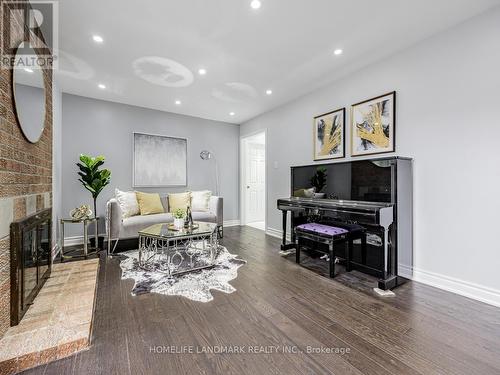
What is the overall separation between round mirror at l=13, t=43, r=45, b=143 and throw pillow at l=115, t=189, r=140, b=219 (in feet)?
5.55

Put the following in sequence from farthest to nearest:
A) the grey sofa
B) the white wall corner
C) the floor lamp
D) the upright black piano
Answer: the white wall corner, the floor lamp, the grey sofa, the upright black piano

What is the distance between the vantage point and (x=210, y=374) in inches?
48.1

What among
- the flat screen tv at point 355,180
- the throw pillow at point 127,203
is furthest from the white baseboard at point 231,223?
the flat screen tv at point 355,180

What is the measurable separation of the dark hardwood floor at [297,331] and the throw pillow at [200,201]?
2.13 metres

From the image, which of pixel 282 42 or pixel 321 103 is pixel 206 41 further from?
pixel 321 103

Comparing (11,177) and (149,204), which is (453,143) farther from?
(149,204)

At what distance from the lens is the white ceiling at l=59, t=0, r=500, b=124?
1.94 m

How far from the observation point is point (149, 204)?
13.0 ft

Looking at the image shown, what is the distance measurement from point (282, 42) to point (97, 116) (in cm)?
342

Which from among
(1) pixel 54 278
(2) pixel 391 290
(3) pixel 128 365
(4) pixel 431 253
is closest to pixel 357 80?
(4) pixel 431 253

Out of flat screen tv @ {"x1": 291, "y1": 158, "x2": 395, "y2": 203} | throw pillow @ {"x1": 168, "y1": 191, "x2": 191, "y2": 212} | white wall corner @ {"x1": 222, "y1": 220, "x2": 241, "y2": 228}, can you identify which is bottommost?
white wall corner @ {"x1": 222, "y1": 220, "x2": 241, "y2": 228}

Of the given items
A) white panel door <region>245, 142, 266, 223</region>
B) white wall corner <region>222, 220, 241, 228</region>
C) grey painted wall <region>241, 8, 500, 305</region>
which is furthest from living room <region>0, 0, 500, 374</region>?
white panel door <region>245, 142, 266, 223</region>

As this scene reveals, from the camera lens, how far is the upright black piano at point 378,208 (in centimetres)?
227

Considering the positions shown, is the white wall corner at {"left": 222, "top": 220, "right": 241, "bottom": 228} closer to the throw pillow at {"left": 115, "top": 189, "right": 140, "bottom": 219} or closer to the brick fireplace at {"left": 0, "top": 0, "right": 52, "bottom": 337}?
the throw pillow at {"left": 115, "top": 189, "right": 140, "bottom": 219}
